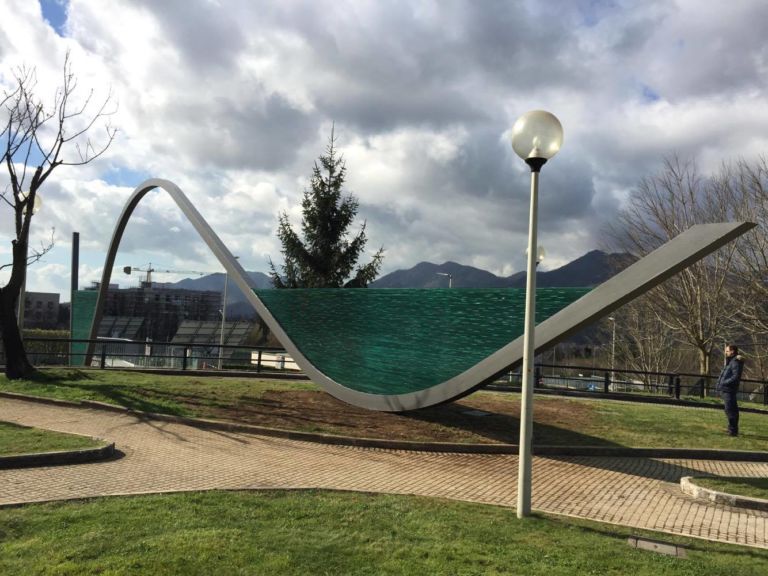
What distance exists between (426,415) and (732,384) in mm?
6049

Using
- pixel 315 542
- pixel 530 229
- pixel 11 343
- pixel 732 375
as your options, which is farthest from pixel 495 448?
Result: pixel 11 343

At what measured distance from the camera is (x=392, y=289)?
12711 mm

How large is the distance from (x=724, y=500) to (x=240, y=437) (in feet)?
24.1

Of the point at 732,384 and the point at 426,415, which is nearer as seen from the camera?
the point at 732,384

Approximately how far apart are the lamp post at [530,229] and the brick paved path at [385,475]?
Answer: 0.77 m

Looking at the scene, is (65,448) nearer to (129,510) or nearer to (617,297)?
(129,510)

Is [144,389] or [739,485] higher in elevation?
[144,389]

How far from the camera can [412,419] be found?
1247 cm

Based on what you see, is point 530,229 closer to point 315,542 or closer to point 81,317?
point 315,542

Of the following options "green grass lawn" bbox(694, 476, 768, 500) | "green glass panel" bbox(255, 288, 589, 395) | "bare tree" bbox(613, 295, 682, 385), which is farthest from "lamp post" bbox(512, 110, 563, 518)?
"bare tree" bbox(613, 295, 682, 385)

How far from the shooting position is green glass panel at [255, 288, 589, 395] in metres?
10.7

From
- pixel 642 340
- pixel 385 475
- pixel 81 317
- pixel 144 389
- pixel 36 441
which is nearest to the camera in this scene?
pixel 385 475

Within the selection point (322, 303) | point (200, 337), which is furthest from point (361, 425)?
point (200, 337)

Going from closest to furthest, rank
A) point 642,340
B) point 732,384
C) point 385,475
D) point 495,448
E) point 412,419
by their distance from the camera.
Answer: point 385,475
point 495,448
point 732,384
point 412,419
point 642,340
